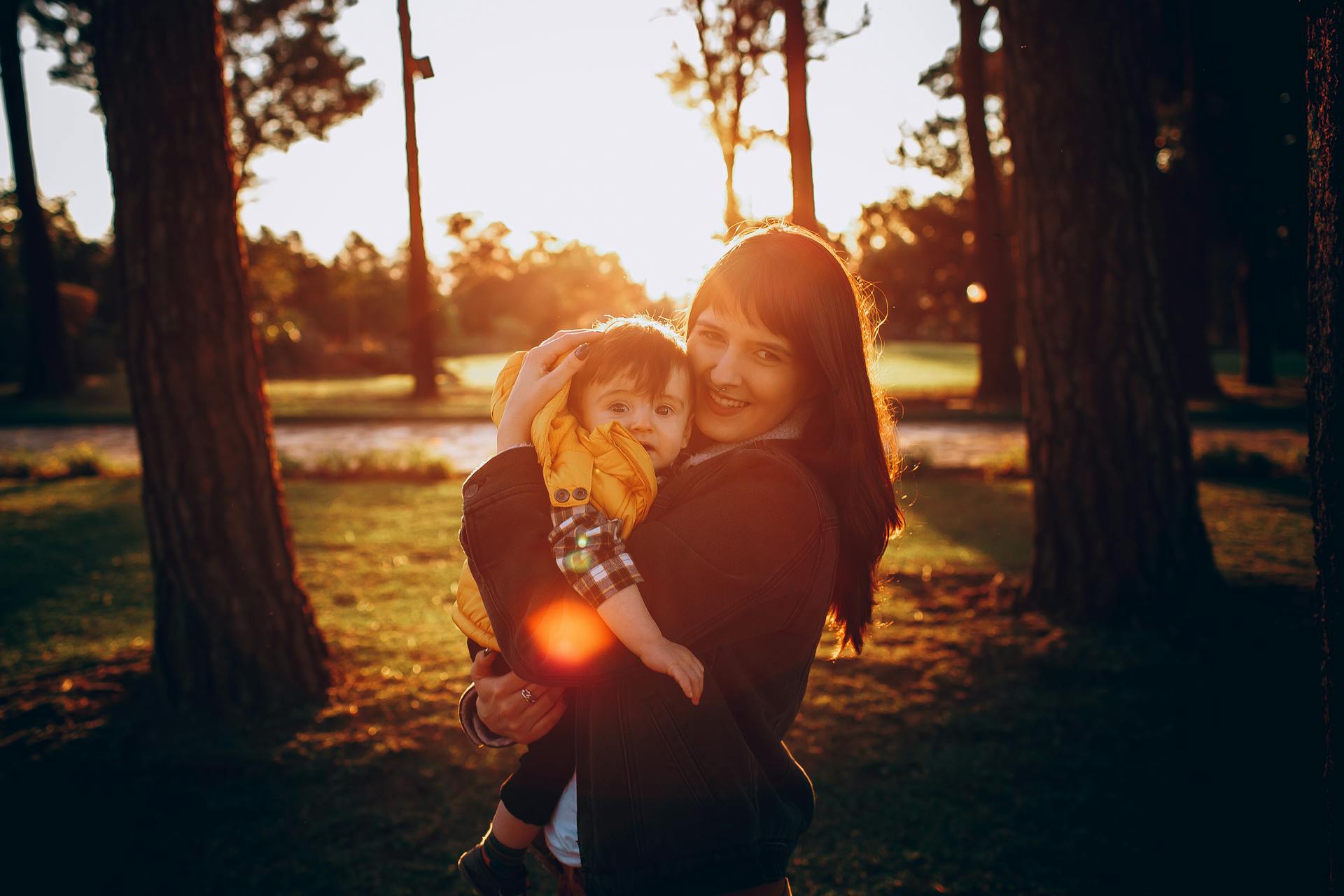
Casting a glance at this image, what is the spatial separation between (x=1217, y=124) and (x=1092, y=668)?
786 inches

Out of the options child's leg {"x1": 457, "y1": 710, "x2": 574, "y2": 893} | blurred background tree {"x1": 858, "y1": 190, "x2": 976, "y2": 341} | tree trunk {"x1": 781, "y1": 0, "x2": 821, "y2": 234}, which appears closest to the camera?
child's leg {"x1": 457, "y1": 710, "x2": 574, "y2": 893}

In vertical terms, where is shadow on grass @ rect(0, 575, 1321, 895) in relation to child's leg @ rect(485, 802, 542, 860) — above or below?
below

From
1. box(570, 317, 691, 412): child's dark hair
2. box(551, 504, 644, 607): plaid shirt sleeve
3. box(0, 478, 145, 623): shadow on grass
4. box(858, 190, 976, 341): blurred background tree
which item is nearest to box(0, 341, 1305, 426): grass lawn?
box(0, 478, 145, 623): shadow on grass

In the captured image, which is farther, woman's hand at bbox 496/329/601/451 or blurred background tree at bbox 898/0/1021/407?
blurred background tree at bbox 898/0/1021/407

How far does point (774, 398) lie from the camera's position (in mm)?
1953

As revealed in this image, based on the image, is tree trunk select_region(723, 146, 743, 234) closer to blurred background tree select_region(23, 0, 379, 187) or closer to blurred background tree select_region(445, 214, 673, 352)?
blurred background tree select_region(23, 0, 379, 187)

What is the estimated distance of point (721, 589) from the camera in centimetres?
164

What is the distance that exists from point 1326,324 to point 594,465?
4.43ft

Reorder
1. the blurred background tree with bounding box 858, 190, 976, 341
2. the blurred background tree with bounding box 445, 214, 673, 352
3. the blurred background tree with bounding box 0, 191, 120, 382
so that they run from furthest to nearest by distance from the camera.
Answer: the blurred background tree with bounding box 445, 214, 673, 352
the blurred background tree with bounding box 0, 191, 120, 382
the blurred background tree with bounding box 858, 190, 976, 341

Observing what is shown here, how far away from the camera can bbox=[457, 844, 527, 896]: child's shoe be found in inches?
84.1

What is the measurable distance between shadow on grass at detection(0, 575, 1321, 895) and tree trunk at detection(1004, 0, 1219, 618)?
1.47 ft

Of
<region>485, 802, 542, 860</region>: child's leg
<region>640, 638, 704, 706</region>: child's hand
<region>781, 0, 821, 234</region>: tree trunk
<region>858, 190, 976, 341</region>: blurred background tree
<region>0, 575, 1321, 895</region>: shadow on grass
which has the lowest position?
<region>0, 575, 1321, 895</region>: shadow on grass

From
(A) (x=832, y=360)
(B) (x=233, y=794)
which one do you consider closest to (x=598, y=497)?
(A) (x=832, y=360)

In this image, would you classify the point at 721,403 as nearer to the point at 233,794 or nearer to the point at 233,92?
the point at 233,794
